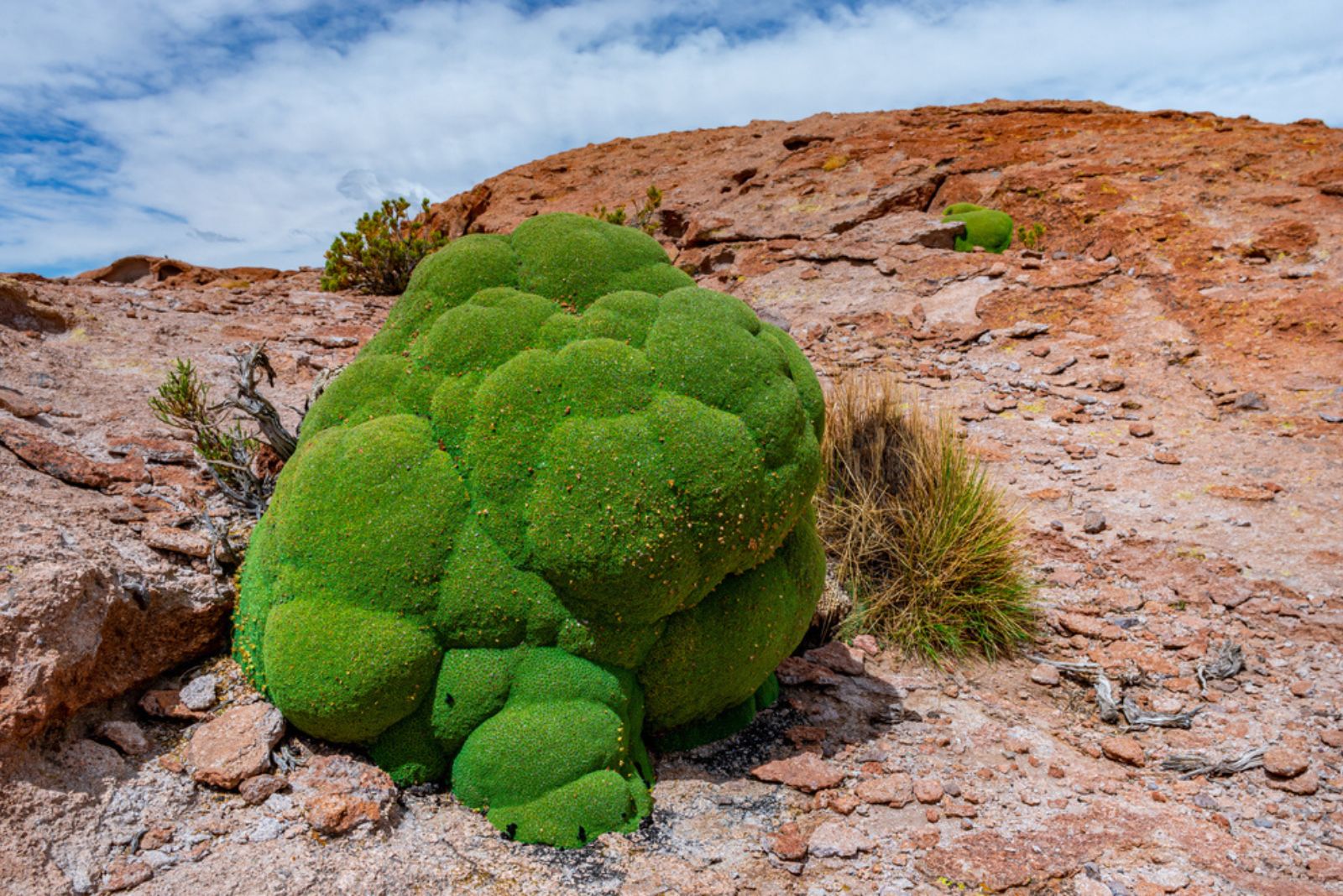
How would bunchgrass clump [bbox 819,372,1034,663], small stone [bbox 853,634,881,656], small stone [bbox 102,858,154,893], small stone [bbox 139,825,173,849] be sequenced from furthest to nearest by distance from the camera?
bunchgrass clump [bbox 819,372,1034,663]
small stone [bbox 853,634,881,656]
small stone [bbox 139,825,173,849]
small stone [bbox 102,858,154,893]

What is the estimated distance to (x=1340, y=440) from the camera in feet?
18.5

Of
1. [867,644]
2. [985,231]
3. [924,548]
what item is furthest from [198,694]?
[985,231]

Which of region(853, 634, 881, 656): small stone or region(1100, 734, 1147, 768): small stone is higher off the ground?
region(853, 634, 881, 656): small stone

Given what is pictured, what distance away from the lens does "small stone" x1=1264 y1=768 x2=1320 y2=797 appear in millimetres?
3338

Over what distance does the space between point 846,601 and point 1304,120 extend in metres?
9.22

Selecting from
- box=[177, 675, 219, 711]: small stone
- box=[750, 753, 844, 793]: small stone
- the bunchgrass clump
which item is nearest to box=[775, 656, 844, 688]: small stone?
the bunchgrass clump

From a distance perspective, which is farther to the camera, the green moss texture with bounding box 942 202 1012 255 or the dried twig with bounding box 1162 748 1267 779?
the green moss texture with bounding box 942 202 1012 255

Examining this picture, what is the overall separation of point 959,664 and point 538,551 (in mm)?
2619

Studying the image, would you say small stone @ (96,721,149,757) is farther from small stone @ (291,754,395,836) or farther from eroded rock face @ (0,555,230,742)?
small stone @ (291,754,395,836)

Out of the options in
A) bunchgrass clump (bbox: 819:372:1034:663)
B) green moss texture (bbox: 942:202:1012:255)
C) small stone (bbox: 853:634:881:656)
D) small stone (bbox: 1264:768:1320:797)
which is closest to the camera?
small stone (bbox: 1264:768:1320:797)

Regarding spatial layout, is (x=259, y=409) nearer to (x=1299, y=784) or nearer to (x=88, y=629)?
(x=88, y=629)

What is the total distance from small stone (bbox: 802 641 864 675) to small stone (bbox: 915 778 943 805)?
93 centimetres

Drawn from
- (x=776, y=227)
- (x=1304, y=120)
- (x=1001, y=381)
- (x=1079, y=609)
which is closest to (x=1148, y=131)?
(x=1304, y=120)

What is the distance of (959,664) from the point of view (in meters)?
4.31
